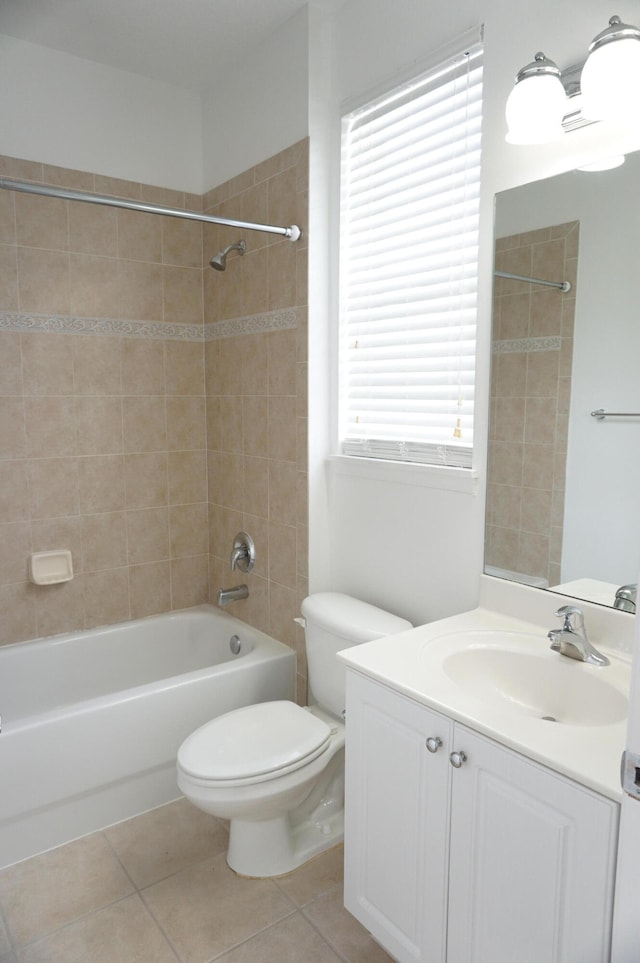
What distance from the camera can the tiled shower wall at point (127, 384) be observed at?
101 inches

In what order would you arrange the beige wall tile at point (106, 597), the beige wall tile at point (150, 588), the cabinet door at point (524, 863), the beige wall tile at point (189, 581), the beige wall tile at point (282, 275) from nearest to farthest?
the cabinet door at point (524, 863) < the beige wall tile at point (282, 275) < the beige wall tile at point (106, 597) < the beige wall tile at point (150, 588) < the beige wall tile at point (189, 581)

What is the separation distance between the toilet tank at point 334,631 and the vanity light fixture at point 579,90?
1.40m

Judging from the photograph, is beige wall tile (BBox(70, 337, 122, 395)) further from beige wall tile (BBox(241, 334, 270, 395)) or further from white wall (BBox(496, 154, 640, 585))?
white wall (BBox(496, 154, 640, 585))

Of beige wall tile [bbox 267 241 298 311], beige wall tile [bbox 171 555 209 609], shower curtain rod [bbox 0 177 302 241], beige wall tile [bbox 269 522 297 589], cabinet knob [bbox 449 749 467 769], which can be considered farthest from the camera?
beige wall tile [bbox 171 555 209 609]

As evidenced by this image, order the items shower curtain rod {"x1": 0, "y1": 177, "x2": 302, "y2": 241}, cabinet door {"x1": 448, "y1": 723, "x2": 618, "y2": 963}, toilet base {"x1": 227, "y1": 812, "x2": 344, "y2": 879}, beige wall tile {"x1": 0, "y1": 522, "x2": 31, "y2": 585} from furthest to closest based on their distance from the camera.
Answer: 1. beige wall tile {"x1": 0, "y1": 522, "x2": 31, "y2": 585}
2. toilet base {"x1": 227, "y1": 812, "x2": 344, "y2": 879}
3. shower curtain rod {"x1": 0, "y1": 177, "x2": 302, "y2": 241}
4. cabinet door {"x1": 448, "y1": 723, "x2": 618, "y2": 963}

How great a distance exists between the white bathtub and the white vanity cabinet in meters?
0.90

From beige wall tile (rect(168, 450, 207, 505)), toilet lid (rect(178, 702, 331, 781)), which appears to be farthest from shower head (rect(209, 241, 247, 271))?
toilet lid (rect(178, 702, 331, 781))

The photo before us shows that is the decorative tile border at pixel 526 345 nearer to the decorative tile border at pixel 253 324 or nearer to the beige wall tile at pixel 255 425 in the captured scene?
Answer: the decorative tile border at pixel 253 324

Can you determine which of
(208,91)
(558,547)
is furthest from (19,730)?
(208,91)

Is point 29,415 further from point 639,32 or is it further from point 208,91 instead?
point 639,32

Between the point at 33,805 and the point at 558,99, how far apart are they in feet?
8.08

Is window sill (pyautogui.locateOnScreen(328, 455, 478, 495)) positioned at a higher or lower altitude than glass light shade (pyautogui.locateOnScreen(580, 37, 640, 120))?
lower

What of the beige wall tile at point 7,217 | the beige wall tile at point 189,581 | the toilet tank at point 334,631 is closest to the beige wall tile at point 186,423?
the beige wall tile at point 189,581

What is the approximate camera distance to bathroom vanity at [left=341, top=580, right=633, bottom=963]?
1109 mm
